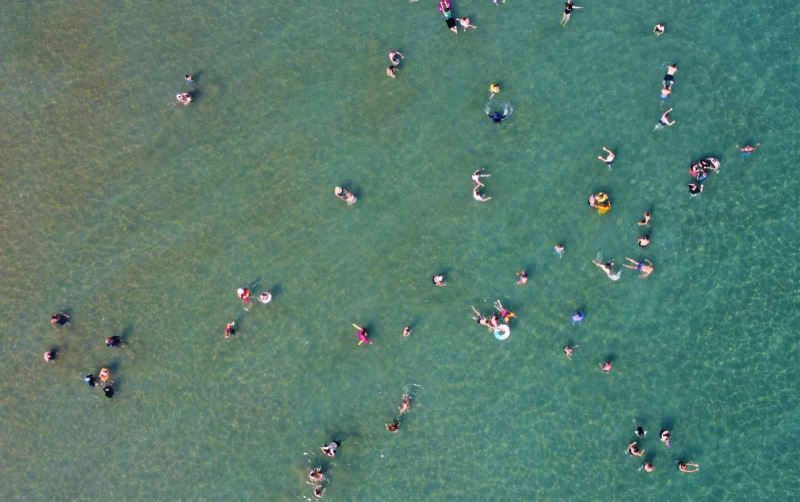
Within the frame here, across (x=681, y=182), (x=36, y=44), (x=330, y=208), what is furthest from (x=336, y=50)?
(x=681, y=182)

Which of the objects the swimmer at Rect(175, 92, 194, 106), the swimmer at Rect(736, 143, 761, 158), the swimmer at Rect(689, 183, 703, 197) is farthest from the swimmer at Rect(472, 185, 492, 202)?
the swimmer at Rect(175, 92, 194, 106)

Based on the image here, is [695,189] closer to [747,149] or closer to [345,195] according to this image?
[747,149]

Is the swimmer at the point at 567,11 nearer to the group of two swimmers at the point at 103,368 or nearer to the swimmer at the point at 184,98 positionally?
the swimmer at the point at 184,98

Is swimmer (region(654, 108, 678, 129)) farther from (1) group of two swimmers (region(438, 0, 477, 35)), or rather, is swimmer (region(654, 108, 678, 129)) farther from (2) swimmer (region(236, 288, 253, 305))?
(2) swimmer (region(236, 288, 253, 305))

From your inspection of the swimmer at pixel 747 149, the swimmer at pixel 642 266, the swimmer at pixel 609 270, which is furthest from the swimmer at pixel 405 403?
the swimmer at pixel 747 149

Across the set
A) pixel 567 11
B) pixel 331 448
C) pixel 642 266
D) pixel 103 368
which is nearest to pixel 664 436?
pixel 642 266

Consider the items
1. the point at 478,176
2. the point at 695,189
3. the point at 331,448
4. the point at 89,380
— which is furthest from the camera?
the point at 478,176
